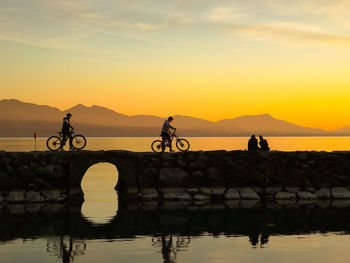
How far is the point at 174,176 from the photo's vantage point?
35281 millimetres

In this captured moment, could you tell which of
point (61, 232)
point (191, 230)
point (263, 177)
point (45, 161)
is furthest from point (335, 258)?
point (45, 161)

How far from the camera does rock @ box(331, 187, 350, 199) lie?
1410 inches

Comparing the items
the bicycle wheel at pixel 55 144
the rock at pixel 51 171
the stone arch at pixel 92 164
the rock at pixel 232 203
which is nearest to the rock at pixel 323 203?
the rock at pixel 232 203

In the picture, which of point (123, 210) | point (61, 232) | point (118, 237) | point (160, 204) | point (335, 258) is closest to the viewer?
point (335, 258)

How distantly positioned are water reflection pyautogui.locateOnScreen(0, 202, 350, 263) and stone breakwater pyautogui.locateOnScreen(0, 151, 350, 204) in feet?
7.28

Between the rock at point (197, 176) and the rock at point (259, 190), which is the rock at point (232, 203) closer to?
the rock at point (259, 190)

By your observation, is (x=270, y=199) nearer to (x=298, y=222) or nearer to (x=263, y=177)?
(x=263, y=177)

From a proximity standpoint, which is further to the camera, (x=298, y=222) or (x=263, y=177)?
(x=263, y=177)

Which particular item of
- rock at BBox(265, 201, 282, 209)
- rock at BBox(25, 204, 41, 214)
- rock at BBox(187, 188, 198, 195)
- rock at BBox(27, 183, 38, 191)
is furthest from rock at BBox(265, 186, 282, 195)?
rock at BBox(27, 183, 38, 191)

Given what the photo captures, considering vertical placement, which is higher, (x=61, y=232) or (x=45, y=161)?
(x=45, y=161)

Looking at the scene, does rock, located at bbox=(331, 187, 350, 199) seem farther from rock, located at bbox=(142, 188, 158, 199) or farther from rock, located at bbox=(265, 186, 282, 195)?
rock, located at bbox=(142, 188, 158, 199)

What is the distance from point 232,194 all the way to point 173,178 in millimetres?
4004

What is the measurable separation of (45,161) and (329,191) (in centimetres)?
1871

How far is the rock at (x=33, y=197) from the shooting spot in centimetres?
3359
